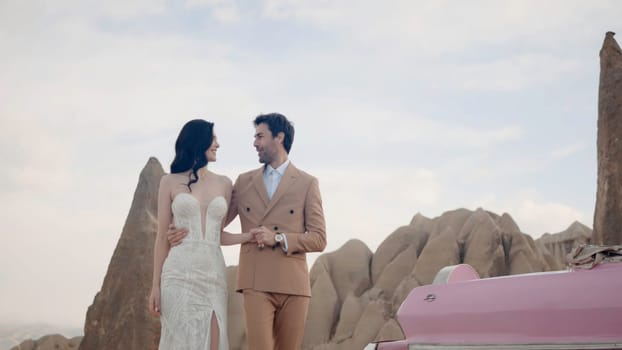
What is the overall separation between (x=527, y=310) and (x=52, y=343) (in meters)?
19.3

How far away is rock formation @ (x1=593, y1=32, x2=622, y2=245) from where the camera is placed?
13.3 m

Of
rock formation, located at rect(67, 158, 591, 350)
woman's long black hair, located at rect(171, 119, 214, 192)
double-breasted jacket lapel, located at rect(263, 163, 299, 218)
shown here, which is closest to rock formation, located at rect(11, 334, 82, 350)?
rock formation, located at rect(67, 158, 591, 350)

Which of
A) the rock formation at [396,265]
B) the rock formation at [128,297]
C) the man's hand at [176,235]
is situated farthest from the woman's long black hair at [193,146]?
the rock formation at [396,265]

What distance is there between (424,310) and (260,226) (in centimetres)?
136

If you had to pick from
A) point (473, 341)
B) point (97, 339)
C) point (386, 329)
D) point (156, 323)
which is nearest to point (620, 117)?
point (386, 329)

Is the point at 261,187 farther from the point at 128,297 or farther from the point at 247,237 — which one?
the point at 128,297

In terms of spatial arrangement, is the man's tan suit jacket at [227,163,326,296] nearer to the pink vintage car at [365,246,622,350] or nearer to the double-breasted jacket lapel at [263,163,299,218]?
the double-breasted jacket lapel at [263,163,299,218]

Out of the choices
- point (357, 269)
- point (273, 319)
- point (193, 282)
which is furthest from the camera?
point (357, 269)

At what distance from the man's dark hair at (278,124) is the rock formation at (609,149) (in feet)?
30.0

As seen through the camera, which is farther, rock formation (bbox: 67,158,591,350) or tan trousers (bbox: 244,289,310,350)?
rock formation (bbox: 67,158,591,350)

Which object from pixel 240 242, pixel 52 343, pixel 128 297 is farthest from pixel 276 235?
pixel 52 343

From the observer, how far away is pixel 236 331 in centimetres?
2167

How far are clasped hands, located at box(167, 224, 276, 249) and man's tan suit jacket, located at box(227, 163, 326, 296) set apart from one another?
0.19 feet

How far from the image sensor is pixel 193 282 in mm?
4883
